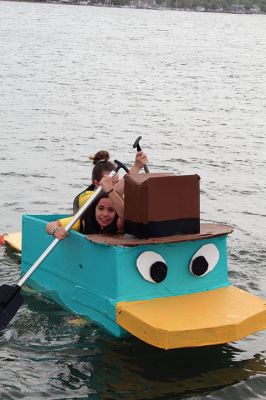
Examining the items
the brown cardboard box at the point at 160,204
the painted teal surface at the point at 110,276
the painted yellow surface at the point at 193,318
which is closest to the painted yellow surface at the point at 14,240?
the painted teal surface at the point at 110,276

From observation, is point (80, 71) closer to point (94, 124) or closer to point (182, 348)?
point (94, 124)

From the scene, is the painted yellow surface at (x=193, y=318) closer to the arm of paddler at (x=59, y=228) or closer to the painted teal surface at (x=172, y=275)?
the painted teal surface at (x=172, y=275)

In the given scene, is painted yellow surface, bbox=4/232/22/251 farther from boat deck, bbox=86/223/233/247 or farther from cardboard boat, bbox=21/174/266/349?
boat deck, bbox=86/223/233/247

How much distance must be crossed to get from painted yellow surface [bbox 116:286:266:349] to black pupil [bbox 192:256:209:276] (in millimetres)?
178

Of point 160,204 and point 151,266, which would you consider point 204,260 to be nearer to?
point 151,266

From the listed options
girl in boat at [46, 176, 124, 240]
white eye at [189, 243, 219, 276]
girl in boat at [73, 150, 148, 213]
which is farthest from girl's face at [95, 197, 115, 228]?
white eye at [189, 243, 219, 276]

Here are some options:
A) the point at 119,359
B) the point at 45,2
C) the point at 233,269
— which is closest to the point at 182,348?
the point at 119,359

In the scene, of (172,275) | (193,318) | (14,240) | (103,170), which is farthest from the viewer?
(14,240)

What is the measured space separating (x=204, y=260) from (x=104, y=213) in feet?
3.10

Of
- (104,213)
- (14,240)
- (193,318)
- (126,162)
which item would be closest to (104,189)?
(104,213)

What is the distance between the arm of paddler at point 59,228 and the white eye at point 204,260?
1.08 meters

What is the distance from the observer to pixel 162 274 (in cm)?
663

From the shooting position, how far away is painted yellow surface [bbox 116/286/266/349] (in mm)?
6043

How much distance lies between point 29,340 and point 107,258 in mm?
988
